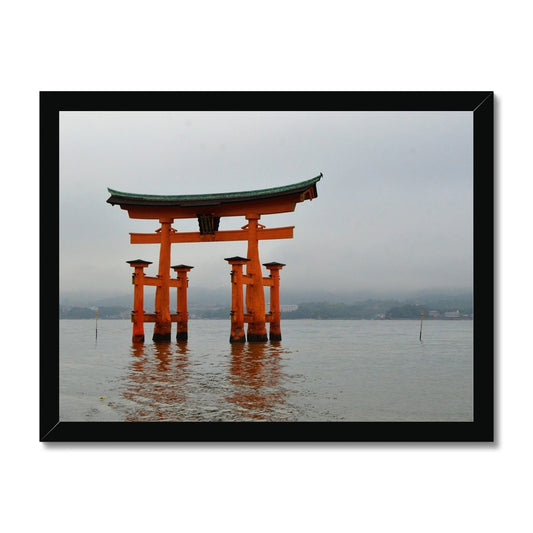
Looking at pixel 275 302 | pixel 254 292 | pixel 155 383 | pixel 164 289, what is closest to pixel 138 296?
pixel 164 289

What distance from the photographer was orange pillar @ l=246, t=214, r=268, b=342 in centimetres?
1120

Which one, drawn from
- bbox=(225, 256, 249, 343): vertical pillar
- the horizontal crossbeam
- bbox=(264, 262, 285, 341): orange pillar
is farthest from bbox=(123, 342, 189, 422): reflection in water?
bbox=(264, 262, 285, 341): orange pillar

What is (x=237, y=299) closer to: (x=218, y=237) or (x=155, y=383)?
(x=218, y=237)

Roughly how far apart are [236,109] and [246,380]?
386 cm

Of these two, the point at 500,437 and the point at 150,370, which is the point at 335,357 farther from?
the point at 500,437

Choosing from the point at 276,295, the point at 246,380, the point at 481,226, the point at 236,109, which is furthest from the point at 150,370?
the point at 276,295

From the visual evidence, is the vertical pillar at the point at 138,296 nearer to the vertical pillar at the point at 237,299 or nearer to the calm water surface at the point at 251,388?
the calm water surface at the point at 251,388

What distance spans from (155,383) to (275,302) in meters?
7.61

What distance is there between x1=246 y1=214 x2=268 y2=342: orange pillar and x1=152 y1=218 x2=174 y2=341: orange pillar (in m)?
2.02

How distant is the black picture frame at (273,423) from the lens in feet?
11.5

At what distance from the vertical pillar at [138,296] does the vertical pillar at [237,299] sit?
1.98 metres

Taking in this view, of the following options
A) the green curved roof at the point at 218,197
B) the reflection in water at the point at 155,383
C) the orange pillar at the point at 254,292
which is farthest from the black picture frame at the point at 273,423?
the orange pillar at the point at 254,292

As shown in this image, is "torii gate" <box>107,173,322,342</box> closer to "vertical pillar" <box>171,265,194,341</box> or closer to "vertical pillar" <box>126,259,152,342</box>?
"vertical pillar" <box>126,259,152,342</box>

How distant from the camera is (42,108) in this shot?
3750 mm
